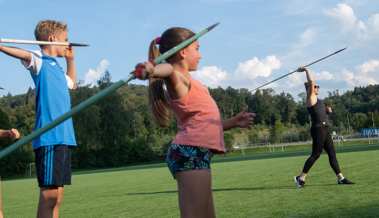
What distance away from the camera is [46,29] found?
3723mm

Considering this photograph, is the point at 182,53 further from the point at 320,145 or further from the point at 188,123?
the point at 320,145

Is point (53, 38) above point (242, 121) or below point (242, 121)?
above

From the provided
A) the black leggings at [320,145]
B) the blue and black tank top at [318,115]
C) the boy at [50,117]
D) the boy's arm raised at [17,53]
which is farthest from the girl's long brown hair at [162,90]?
the blue and black tank top at [318,115]

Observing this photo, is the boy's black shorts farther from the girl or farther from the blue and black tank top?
the blue and black tank top

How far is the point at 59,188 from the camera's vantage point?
11.4ft

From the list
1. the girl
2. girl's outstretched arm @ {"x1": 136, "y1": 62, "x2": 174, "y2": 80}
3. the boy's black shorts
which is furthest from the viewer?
the boy's black shorts

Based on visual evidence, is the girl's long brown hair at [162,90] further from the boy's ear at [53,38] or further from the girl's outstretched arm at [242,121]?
the boy's ear at [53,38]

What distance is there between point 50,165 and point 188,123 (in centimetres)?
136

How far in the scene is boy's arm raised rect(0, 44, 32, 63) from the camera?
9.73ft

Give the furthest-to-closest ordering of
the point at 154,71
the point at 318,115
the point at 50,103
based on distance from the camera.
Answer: the point at 318,115 < the point at 50,103 < the point at 154,71

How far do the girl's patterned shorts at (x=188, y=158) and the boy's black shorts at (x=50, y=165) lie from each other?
1174 mm

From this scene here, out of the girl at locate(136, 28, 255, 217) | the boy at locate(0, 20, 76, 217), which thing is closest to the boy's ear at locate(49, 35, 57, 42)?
the boy at locate(0, 20, 76, 217)

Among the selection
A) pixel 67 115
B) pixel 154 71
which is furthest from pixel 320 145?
pixel 67 115

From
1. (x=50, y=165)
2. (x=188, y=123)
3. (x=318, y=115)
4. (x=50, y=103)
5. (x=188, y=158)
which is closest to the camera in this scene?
(x=188, y=158)
